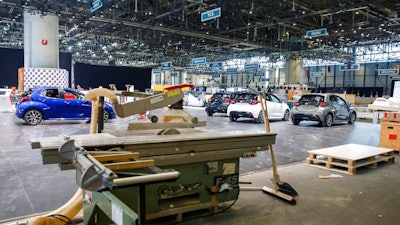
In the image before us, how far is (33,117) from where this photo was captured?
34.6 ft

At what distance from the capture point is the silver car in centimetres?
1177

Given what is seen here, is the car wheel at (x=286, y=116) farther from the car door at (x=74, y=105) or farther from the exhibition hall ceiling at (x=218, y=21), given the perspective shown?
the car door at (x=74, y=105)

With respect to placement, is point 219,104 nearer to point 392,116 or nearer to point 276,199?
point 392,116

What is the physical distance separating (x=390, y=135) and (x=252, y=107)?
6041mm

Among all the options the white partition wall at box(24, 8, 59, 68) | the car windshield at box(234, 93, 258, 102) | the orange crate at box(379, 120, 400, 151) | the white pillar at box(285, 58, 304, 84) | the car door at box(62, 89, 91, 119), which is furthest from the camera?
the white pillar at box(285, 58, 304, 84)

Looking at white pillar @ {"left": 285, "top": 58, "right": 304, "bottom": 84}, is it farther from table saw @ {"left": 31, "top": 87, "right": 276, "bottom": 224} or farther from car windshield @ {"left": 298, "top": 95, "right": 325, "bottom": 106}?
table saw @ {"left": 31, "top": 87, "right": 276, "bottom": 224}

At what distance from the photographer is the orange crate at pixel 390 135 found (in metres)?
6.94

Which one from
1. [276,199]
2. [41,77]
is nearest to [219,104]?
[41,77]

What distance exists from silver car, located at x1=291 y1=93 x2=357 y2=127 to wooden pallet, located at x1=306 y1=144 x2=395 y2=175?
5.58 m

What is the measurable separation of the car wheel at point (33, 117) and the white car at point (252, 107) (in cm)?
726

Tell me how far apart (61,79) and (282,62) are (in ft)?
87.1

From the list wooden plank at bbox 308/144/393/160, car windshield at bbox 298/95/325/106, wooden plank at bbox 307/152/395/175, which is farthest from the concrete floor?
car windshield at bbox 298/95/325/106

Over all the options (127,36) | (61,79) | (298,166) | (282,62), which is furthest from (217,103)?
(282,62)

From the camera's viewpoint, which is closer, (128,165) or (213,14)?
(128,165)
